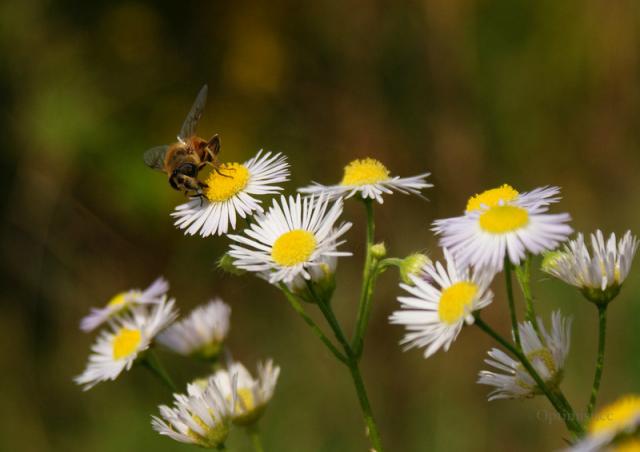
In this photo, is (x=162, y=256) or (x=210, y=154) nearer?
(x=210, y=154)

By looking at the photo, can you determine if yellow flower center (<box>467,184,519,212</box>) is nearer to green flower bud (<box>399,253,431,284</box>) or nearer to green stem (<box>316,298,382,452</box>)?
green flower bud (<box>399,253,431,284</box>)

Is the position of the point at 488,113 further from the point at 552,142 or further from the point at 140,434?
the point at 140,434

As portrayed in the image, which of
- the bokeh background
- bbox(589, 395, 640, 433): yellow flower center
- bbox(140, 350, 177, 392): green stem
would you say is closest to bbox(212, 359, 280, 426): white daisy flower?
bbox(140, 350, 177, 392): green stem

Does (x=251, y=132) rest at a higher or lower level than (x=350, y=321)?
higher

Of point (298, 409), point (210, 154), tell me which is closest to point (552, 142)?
point (298, 409)

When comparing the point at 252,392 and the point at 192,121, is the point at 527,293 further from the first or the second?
the point at 192,121

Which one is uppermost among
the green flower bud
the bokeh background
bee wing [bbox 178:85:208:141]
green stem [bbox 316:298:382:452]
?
the bokeh background

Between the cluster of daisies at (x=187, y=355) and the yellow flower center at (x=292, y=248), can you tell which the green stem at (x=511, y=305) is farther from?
the cluster of daisies at (x=187, y=355)

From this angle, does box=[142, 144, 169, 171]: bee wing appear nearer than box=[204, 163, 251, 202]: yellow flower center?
No
